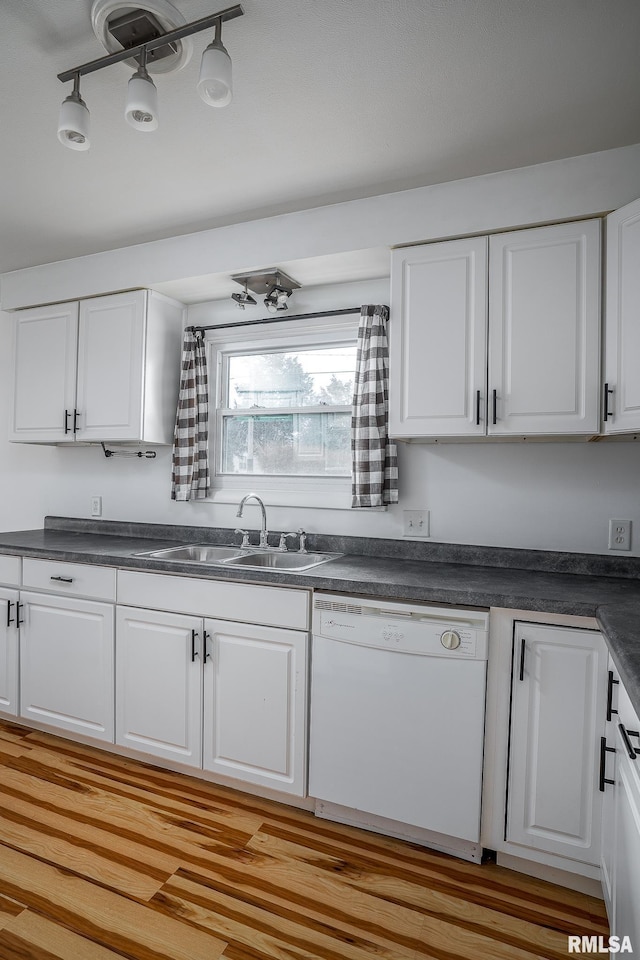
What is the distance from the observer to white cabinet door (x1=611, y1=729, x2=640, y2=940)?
3.38ft

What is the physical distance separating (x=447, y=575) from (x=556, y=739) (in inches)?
25.0

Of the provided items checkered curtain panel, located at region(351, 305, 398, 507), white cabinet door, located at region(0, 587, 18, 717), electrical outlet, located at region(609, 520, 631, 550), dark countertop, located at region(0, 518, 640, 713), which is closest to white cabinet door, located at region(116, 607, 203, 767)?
dark countertop, located at region(0, 518, 640, 713)

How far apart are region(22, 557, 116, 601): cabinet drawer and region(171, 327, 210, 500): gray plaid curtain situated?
23.8 inches

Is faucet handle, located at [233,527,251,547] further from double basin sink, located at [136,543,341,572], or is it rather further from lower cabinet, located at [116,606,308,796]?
lower cabinet, located at [116,606,308,796]

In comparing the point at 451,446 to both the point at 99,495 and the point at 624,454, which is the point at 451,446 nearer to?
the point at 624,454

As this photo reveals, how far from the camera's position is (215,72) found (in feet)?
4.31

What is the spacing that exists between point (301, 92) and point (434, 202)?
70cm

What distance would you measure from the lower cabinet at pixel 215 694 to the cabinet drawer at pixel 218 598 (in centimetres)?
4

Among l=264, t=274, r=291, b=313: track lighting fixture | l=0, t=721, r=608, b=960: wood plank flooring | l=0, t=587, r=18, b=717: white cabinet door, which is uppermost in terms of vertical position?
l=264, t=274, r=291, b=313: track lighting fixture

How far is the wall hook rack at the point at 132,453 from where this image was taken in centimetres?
314

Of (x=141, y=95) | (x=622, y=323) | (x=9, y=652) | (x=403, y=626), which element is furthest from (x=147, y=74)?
(x=9, y=652)

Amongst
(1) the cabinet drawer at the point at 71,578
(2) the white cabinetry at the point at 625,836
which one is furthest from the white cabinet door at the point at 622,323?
(1) the cabinet drawer at the point at 71,578

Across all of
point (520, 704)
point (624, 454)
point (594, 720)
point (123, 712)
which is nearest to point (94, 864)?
point (123, 712)

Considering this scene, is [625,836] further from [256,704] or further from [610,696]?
[256,704]
